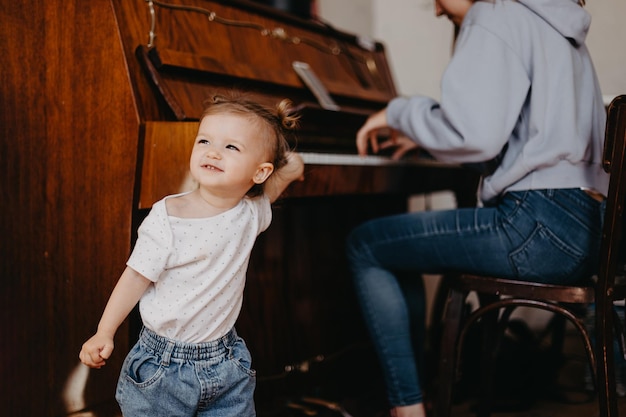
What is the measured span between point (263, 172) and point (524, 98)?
0.62m

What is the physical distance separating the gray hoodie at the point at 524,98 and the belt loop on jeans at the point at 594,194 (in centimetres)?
1

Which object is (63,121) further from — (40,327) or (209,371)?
(209,371)

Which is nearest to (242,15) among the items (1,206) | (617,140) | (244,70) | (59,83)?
(244,70)

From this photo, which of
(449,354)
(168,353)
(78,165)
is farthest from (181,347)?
(449,354)

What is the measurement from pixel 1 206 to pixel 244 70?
0.74m

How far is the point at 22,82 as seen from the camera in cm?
139

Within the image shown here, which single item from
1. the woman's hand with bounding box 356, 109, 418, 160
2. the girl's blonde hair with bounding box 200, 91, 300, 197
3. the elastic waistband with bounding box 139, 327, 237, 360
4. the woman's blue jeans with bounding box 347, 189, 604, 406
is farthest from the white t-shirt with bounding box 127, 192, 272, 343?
the woman's hand with bounding box 356, 109, 418, 160

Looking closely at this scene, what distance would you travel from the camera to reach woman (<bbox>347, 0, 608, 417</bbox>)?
1485 mm

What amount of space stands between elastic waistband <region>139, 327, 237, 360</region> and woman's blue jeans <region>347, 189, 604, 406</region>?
22.4 inches

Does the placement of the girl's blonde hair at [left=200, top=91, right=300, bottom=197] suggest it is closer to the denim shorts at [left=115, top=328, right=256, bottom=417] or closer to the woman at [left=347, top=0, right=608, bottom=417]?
the denim shorts at [left=115, top=328, right=256, bottom=417]

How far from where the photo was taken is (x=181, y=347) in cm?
120

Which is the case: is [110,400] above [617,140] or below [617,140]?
below

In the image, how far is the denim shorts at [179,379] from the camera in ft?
3.92

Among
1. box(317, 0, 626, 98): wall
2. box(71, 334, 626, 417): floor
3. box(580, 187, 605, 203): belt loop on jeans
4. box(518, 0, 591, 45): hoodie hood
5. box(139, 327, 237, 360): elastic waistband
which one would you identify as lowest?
box(71, 334, 626, 417): floor
